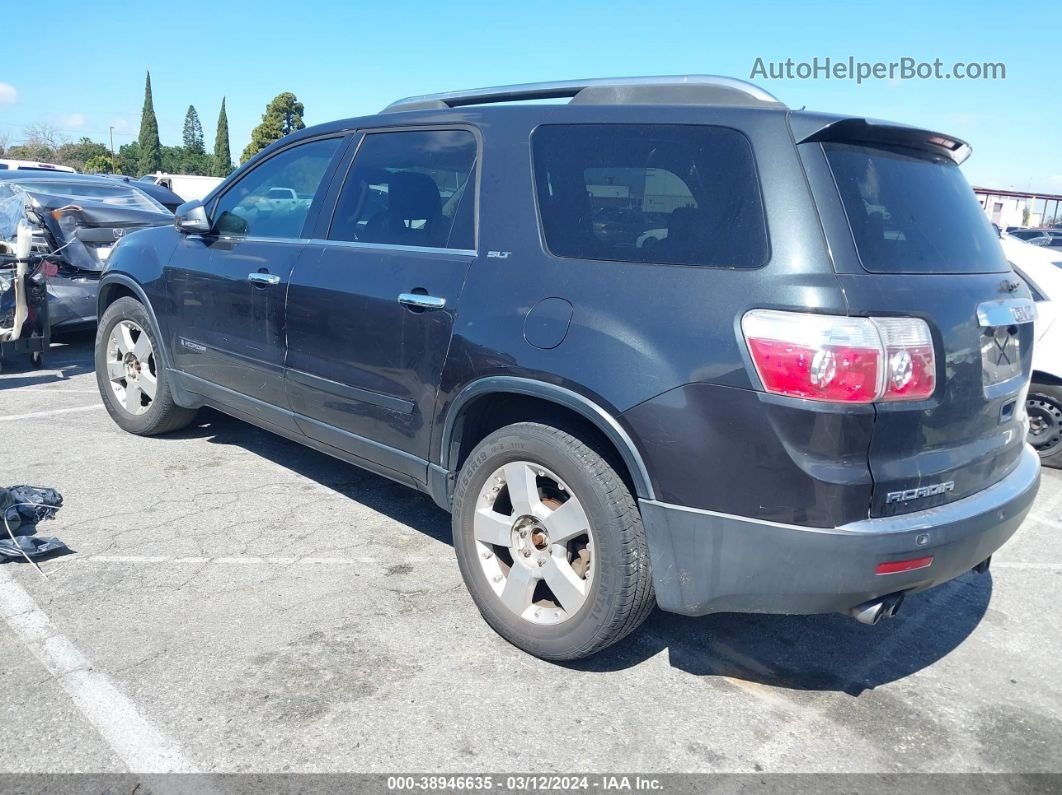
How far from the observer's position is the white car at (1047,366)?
19.2 feet

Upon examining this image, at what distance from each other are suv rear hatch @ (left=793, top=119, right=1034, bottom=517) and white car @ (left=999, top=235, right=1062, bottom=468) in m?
3.22

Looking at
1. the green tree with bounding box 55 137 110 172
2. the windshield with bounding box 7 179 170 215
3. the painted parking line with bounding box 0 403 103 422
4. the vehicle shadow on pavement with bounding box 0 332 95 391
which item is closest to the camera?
the painted parking line with bounding box 0 403 103 422

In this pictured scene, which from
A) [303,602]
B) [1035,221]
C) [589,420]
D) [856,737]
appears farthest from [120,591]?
[1035,221]

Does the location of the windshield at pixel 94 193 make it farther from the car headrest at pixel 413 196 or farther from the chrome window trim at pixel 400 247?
the car headrest at pixel 413 196

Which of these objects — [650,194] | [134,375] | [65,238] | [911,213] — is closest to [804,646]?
[911,213]

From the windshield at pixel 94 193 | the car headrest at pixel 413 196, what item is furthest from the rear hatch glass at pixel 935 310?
the windshield at pixel 94 193

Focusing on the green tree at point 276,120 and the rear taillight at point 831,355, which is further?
the green tree at point 276,120

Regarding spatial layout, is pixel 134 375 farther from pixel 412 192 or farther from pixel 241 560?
pixel 412 192

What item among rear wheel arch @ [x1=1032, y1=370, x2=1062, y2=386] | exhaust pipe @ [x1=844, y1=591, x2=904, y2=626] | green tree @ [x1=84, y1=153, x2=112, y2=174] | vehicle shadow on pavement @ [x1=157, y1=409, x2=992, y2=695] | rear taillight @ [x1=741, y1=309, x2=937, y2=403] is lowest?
vehicle shadow on pavement @ [x1=157, y1=409, x2=992, y2=695]

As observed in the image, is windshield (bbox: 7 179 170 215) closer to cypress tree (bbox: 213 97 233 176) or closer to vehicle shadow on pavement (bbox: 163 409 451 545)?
vehicle shadow on pavement (bbox: 163 409 451 545)

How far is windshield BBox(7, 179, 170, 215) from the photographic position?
915cm

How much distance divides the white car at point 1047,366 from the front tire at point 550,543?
434 cm

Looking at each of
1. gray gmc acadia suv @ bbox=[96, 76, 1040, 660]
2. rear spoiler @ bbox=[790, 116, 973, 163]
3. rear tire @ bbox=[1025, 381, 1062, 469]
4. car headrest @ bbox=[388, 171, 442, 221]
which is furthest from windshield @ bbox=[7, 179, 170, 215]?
rear tire @ bbox=[1025, 381, 1062, 469]

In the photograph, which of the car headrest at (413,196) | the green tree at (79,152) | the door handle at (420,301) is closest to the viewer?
the door handle at (420,301)
